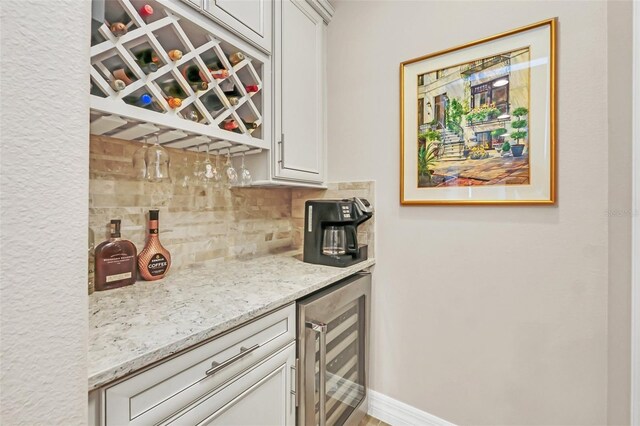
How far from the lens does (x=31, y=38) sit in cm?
40

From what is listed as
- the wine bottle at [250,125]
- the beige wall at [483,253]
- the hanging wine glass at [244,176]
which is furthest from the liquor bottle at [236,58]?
the beige wall at [483,253]

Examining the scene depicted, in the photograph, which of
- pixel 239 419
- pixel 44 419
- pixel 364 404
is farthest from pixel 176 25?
pixel 364 404

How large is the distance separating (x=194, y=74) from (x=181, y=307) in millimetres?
880

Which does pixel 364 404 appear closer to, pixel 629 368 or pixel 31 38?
pixel 629 368

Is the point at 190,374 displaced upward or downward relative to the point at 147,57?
downward

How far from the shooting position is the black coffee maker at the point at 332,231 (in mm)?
1523

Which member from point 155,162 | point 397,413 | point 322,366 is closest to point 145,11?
point 155,162

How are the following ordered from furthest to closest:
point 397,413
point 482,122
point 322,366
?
point 397,413 → point 482,122 → point 322,366

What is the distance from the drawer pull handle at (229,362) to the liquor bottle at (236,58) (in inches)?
44.1

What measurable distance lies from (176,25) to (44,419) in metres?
1.13

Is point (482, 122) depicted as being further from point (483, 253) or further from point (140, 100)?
point (140, 100)

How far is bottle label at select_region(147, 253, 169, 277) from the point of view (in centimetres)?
122

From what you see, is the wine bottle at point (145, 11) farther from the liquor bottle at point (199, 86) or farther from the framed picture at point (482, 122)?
the framed picture at point (482, 122)

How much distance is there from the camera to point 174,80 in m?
1.08
